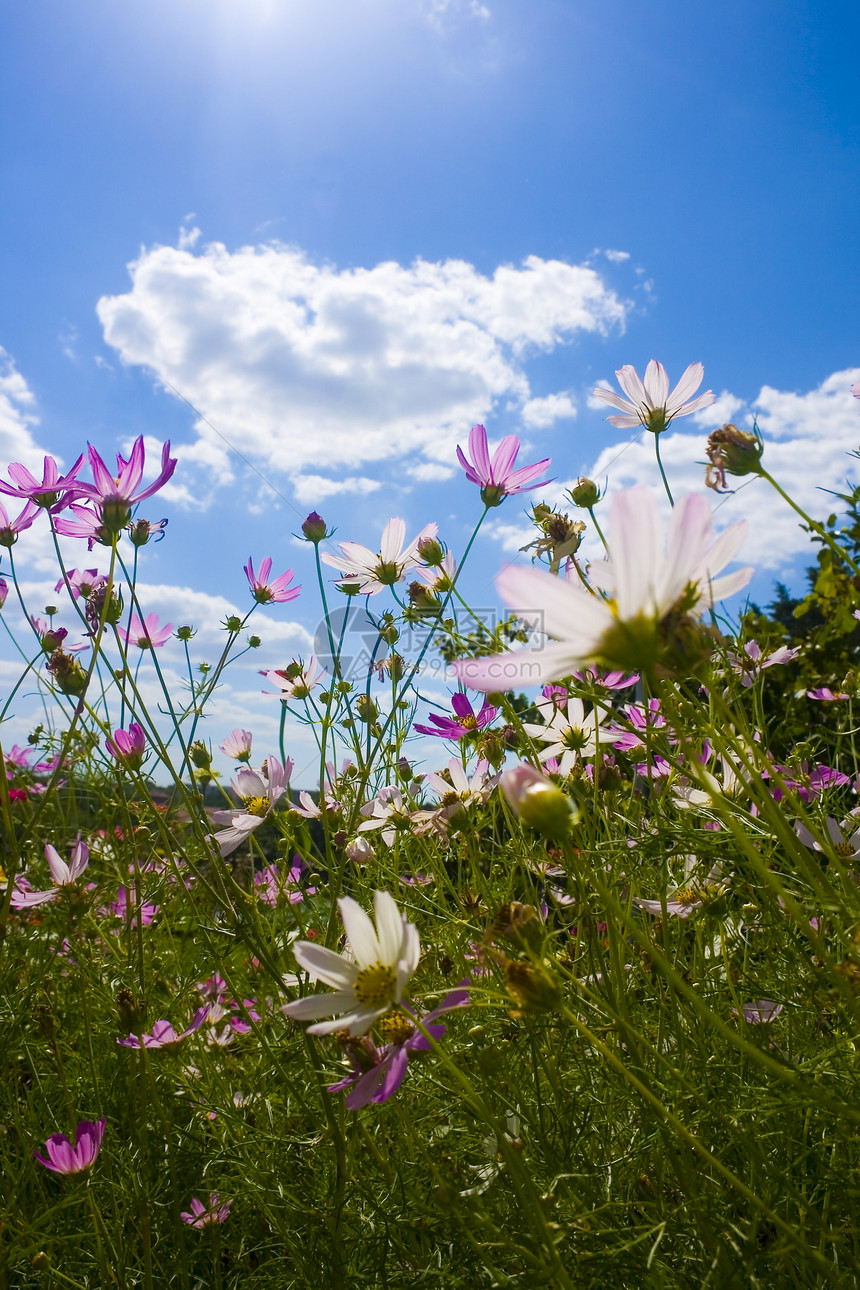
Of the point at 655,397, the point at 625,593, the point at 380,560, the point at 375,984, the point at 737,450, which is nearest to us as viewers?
the point at 625,593

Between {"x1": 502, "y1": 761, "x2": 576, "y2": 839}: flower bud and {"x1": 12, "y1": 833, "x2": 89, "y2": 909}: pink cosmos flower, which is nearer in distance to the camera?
{"x1": 502, "y1": 761, "x2": 576, "y2": 839}: flower bud

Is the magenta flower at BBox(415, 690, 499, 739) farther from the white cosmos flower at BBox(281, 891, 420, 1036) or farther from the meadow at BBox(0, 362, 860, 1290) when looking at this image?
the white cosmos flower at BBox(281, 891, 420, 1036)

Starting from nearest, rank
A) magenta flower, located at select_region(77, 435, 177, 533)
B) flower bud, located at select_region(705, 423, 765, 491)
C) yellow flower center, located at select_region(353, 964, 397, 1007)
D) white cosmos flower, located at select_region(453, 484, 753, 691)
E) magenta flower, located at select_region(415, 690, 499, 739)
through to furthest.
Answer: white cosmos flower, located at select_region(453, 484, 753, 691), yellow flower center, located at select_region(353, 964, 397, 1007), flower bud, located at select_region(705, 423, 765, 491), magenta flower, located at select_region(77, 435, 177, 533), magenta flower, located at select_region(415, 690, 499, 739)

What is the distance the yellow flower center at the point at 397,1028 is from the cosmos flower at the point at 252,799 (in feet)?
0.76

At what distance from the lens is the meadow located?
15.8 inches

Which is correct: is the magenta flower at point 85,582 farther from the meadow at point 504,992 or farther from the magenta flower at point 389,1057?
the magenta flower at point 389,1057

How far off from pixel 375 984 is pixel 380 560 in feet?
1.88

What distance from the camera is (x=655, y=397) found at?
0.82 meters

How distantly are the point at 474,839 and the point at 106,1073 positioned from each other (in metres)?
0.70

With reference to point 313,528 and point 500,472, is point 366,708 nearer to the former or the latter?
point 313,528

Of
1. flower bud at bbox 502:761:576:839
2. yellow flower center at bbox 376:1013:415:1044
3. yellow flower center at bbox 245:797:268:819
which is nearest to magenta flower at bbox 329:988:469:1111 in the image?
yellow flower center at bbox 376:1013:415:1044

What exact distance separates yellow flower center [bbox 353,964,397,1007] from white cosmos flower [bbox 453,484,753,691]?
209 mm

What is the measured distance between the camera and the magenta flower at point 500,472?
2.68ft

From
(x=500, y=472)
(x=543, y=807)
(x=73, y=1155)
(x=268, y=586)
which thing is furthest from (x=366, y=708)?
(x=543, y=807)
